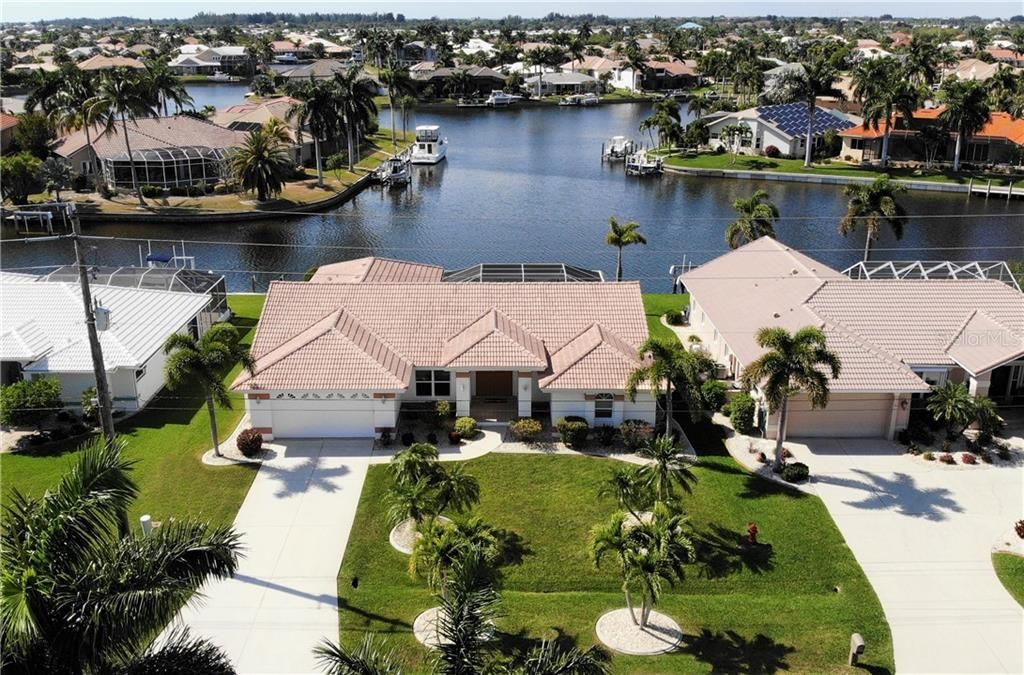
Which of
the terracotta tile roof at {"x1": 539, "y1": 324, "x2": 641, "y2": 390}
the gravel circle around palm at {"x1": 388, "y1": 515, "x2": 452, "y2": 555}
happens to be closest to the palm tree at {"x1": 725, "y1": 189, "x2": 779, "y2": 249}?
the terracotta tile roof at {"x1": 539, "y1": 324, "x2": 641, "y2": 390}

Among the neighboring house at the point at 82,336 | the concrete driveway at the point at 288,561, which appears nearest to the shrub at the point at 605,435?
the concrete driveway at the point at 288,561

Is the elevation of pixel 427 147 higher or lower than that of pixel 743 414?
higher

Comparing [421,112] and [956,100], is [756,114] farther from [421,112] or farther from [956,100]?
[421,112]

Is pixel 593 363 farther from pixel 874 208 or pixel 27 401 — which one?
pixel 874 208

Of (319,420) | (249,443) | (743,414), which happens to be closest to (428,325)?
(319,420)

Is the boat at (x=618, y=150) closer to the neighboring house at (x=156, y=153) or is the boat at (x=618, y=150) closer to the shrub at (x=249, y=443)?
the neighboring house at (x=156, y=153)

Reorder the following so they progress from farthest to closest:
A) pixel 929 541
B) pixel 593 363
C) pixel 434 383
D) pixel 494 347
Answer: pixel 434 383 < pixel 494 347 < pixel 593 363 < pixel 929 541

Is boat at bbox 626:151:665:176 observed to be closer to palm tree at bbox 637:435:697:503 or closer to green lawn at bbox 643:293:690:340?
green lawn at bbox 643:293:690:340
